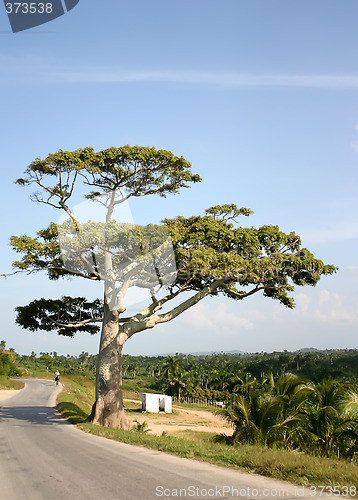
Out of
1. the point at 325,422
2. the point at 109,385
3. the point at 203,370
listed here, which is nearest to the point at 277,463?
the point at 325,422

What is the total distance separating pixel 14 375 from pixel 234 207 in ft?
187

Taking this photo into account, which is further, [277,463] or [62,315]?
[62,315]

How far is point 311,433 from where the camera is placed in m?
12.7

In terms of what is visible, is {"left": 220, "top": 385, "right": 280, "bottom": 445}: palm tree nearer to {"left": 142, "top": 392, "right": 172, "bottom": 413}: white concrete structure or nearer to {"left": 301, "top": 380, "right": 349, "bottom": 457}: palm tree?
{"left": 301, "top": 380, "right": 349, "bottom": 457}: palm tree

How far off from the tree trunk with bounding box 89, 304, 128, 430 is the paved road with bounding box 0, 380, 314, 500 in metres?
4.89

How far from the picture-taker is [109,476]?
8125 mm

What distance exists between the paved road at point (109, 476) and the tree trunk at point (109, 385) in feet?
16.0

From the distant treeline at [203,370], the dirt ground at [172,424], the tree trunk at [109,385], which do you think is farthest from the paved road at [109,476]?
the distant treeline at [203,370]

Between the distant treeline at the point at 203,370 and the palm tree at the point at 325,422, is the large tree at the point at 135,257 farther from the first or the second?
the distant treeline at the point at 203,370

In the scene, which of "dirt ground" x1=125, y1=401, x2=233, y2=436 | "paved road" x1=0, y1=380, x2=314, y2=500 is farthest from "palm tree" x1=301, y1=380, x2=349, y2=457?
"dirt ground" x1=125, y1=401, x2=233, y2=436

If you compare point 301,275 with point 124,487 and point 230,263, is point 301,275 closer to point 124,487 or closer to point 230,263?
point 230,263

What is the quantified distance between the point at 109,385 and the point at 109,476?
406 inches

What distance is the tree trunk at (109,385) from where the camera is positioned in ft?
58.5

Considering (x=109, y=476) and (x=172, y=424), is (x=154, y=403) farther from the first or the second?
(x=109, y=476)
